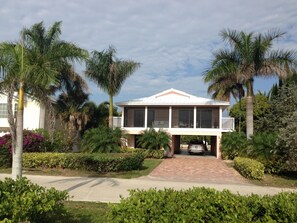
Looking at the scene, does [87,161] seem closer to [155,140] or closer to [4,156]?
[4,156]

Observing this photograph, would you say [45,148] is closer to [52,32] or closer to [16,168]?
[52,32]

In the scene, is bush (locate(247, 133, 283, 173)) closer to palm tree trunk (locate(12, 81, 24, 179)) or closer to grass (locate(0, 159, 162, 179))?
grass (locate(0, 159, 162, 179))

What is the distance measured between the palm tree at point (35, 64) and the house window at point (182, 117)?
17.9 meters

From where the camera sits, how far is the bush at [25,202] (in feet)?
12.8

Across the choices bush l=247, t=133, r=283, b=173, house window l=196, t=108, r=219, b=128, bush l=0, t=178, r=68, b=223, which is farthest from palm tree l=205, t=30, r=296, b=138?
bush l=0, t=178, r=68, b=223

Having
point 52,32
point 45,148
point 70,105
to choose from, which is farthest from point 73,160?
point 70,105

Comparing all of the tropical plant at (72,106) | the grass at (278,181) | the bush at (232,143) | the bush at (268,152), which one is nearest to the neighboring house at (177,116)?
the bush at (232,143)

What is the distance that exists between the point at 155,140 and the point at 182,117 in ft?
17.1

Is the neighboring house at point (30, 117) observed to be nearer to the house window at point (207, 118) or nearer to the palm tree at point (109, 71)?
the palm tree at point (109, 71)

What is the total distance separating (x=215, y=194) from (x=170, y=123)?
69.8ft

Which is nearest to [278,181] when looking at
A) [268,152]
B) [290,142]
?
[268,152]

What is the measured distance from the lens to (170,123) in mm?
25766

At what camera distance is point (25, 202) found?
4.07 metres

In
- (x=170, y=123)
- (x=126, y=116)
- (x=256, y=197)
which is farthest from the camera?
(x=126, y=116)
